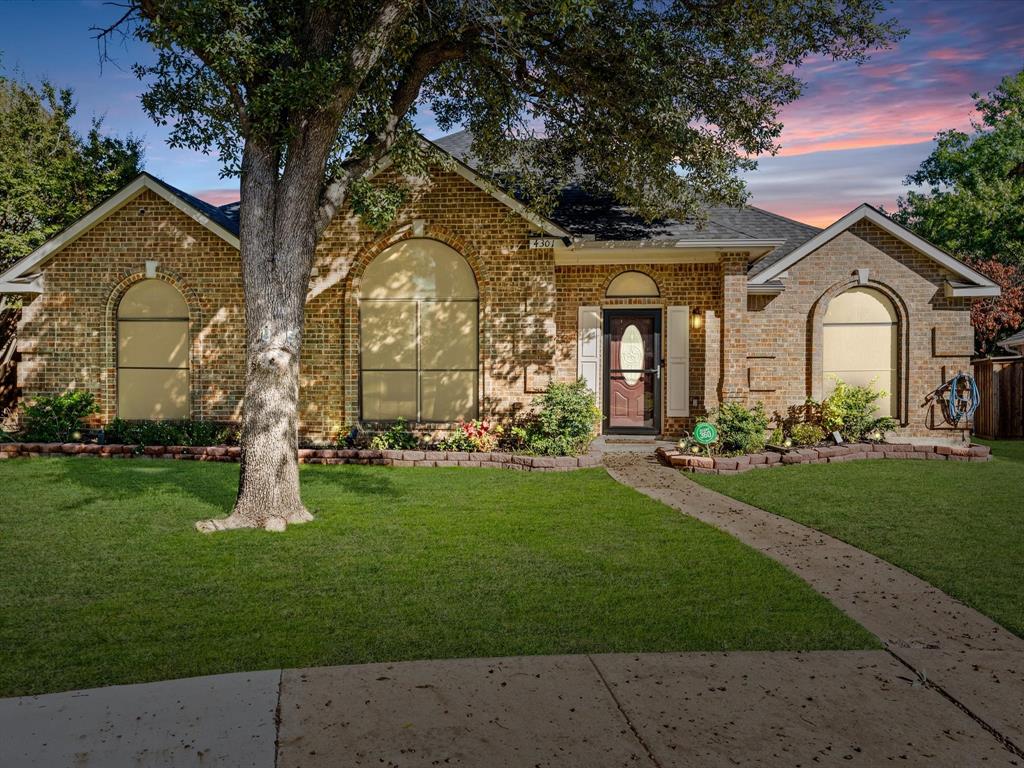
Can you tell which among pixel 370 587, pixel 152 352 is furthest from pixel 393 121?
pixel 152 352

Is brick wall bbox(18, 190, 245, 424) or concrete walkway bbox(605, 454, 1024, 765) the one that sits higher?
brick wall bbox(18, 190, 245, 424)

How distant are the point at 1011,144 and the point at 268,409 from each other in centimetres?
3495

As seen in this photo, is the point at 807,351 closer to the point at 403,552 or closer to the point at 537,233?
the point at 537,233

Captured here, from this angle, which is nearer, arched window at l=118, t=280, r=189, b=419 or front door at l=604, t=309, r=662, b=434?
arched window at l=118, t=280, r=189, b=419

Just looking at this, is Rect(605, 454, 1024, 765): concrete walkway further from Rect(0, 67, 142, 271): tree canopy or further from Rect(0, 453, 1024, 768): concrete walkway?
Rect(0, 67, 142, 271): tree canopy

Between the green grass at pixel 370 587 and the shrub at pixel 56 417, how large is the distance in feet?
15.2

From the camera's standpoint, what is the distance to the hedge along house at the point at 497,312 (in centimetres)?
1354

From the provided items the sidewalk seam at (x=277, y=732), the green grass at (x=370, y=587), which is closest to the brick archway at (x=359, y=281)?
the green grass at (x=370, y=587)

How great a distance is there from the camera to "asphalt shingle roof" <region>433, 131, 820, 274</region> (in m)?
13.4

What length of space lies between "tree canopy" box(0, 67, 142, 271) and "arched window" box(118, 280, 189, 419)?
13.2ft

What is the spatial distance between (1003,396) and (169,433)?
17524 millimetres

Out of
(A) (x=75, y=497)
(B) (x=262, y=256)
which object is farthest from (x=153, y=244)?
(B) (x=262, y=256)

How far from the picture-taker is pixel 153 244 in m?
14.3

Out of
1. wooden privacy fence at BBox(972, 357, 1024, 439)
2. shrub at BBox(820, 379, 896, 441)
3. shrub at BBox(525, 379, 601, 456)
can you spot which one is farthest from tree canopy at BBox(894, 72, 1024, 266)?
shrub at BBox(525, 379, 601, 456)
